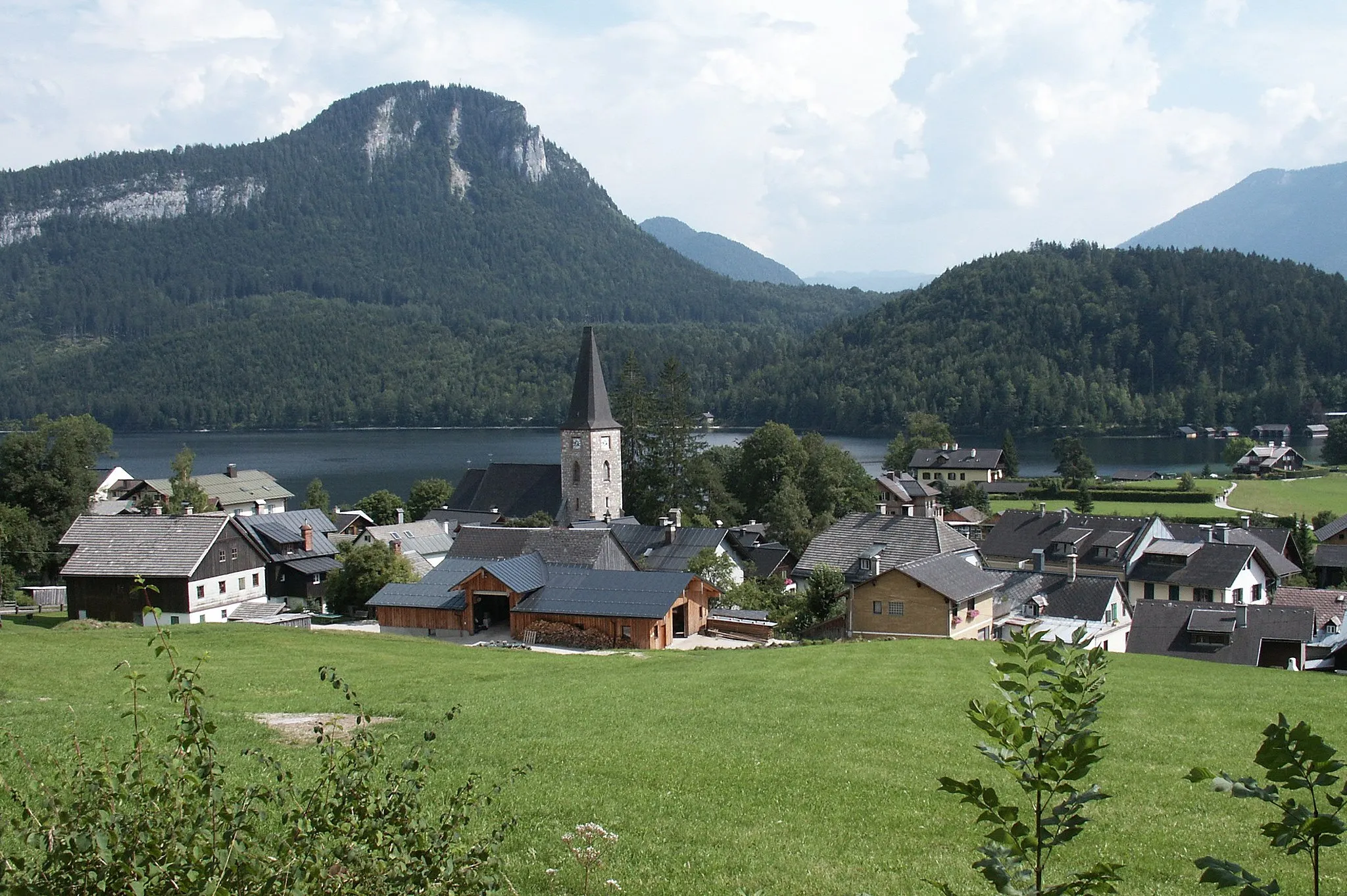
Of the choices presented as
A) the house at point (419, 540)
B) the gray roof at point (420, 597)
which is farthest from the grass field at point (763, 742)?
the house at point (419, 540)

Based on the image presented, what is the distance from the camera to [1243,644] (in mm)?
32500

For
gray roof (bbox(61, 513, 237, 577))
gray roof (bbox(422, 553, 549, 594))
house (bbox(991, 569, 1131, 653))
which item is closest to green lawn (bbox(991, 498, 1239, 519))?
house (bbox(991, 569, 1131, 653))

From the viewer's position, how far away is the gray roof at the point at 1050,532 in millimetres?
51281

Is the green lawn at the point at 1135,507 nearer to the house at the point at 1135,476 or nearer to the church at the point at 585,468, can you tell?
the house at the point at 1135,476

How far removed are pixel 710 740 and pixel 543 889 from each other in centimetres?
590

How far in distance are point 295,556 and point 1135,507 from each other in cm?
5920

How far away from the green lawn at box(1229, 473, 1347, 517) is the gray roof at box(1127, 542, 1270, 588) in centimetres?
2733

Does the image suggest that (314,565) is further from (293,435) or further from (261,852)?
(293,435)

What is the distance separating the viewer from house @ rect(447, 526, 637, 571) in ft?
140

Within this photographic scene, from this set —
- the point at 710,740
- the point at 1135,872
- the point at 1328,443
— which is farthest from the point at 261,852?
the point at 1328,443

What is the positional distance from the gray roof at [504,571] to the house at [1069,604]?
54.1ft

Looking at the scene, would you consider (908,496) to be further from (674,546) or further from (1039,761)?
(1039,761)

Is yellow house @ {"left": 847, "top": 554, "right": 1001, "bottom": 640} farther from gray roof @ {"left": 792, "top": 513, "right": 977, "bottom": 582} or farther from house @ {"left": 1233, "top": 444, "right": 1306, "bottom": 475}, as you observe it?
house @ {"left": 1233, "top": 444, "right": 1306, "bottom": 475}

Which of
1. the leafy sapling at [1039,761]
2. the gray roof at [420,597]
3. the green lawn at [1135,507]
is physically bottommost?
the green lawn at [1135,507]
